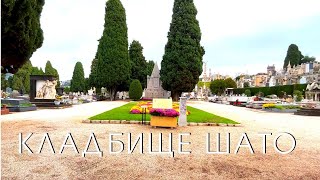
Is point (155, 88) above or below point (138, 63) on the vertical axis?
below

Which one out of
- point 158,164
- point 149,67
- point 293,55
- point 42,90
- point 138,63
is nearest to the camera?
→ point 158,164

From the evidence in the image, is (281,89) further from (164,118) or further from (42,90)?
(164,118)

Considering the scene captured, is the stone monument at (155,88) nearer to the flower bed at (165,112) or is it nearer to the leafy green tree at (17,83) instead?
the leafy green tree at (17,83)

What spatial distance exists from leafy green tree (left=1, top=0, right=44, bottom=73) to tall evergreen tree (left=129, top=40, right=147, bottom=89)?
1712 inches

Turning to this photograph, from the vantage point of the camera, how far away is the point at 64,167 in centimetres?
594

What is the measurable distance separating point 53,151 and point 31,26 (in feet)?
15.8

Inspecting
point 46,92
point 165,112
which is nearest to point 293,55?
point 46,92

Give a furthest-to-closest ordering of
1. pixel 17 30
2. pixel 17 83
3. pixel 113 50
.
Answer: pixel 17 83, pixel 113 50, pixel 17 30

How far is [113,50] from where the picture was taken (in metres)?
47.4

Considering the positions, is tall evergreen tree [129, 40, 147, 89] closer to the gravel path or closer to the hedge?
the hedge

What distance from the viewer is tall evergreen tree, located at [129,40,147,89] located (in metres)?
54.8

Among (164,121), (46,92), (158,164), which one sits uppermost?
(46,92)

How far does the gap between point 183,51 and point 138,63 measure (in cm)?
1437

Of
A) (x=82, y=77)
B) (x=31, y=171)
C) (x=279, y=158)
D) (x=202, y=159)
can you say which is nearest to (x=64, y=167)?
(x=31, y=171)
